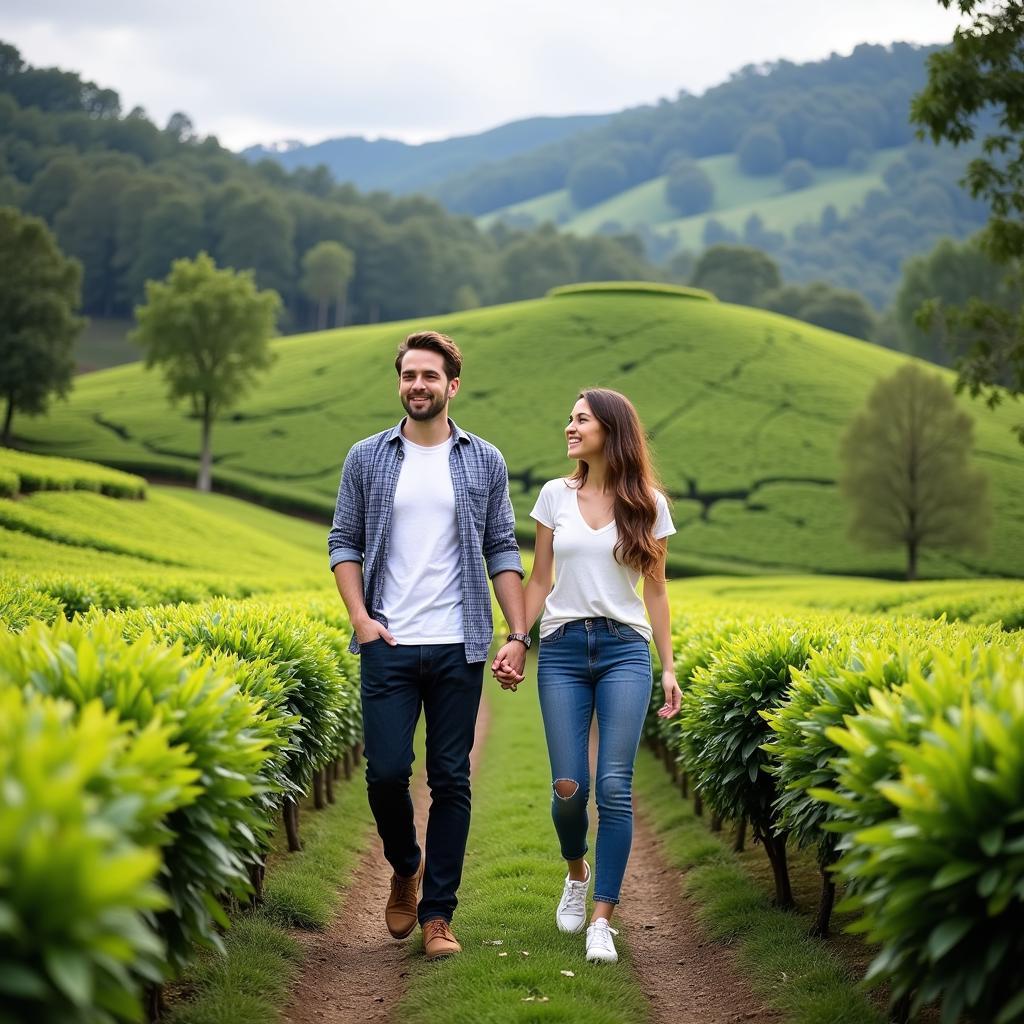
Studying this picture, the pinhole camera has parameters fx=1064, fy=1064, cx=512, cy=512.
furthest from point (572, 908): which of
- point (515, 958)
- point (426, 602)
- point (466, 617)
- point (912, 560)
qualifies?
point (912, 560)

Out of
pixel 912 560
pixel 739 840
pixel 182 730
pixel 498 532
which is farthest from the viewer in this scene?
pixel 912 560

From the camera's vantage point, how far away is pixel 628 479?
6.52 metres

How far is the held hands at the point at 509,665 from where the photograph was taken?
20.6ft

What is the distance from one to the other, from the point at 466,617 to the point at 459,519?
0.60 meters

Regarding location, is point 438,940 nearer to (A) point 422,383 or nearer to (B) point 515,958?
(B) point 515,958

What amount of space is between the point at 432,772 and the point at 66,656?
2.37 m

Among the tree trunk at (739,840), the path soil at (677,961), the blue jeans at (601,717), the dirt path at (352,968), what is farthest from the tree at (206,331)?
the blue jeans at (601,717)

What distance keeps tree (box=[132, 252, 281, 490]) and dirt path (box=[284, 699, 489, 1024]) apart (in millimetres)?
45892

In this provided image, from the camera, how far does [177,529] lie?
1238 inches

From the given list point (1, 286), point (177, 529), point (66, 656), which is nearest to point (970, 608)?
point (66, 656)

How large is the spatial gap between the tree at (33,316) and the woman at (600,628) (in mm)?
48603

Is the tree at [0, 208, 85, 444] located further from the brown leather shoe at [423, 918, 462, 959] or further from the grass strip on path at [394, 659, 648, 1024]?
the brown leather shoe at [423, 918, 462, 959]

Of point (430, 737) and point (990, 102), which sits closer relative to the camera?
point (430, 737)

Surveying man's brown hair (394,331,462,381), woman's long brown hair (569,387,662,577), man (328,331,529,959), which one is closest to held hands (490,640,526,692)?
man (328,331,529,959)
